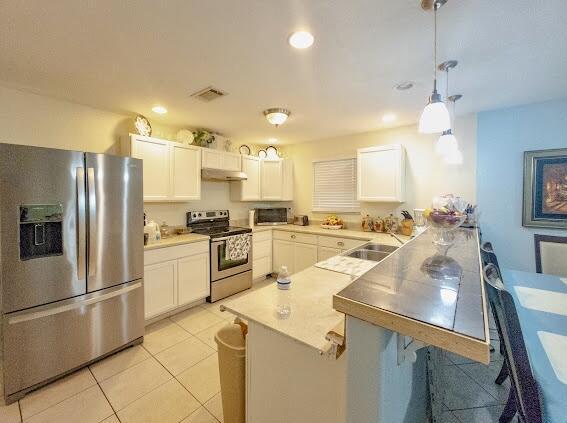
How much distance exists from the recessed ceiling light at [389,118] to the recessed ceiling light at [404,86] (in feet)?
2.37

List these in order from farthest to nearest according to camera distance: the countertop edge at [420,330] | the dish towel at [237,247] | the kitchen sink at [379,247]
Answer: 1. the dish towel at [237,247]
2. the kitchen sink at [379,247]
3. the countertop edge at [420,330]

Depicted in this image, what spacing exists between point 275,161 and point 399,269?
3507mm

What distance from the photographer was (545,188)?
2559 millimetres

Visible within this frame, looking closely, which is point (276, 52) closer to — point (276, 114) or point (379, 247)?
point (276, 114)

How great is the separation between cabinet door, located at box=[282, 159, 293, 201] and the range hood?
0.86 m

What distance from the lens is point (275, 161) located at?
14.3 feet

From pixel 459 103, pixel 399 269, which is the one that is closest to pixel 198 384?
pixel 399 269

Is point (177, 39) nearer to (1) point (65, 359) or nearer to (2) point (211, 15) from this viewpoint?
(2) point (211, 15)

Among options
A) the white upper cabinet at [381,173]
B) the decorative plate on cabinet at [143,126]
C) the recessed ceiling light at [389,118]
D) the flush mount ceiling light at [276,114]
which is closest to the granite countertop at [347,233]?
the white upper cabinet at [381,173]

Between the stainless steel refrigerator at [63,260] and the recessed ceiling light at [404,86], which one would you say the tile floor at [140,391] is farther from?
the recessed ceiling light at [404,86]

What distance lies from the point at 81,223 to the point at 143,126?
1474 mm

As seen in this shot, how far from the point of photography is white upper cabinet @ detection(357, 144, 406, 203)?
10.7 feet

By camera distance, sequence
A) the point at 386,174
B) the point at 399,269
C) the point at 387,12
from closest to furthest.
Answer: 1. the point at 399,269
2. the point at 387,12
3. the point at 386,174

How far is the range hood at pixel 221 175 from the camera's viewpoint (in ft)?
11.2
